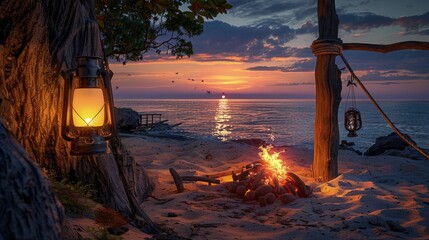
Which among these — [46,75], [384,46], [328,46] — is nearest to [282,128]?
[384,46]

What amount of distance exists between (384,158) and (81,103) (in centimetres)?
1144

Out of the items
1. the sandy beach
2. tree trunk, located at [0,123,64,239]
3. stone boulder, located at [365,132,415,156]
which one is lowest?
stone boulder, located at [365,132,415,156]

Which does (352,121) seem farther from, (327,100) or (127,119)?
(127,119)

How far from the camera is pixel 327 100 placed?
7.33m

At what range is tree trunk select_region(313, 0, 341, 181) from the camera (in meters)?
7.20

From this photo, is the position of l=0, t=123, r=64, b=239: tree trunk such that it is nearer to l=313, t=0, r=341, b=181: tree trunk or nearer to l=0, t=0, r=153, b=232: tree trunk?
l=0, t=0, r=153, b=232: tree trunk

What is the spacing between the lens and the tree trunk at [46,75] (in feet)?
11.8

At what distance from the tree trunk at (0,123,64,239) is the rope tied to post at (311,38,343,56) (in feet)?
20.2

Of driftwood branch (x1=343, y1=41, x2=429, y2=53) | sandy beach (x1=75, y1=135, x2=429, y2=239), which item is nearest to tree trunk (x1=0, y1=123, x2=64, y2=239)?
sandy beach (x1=75, y1=135, x2=429, y2=239)

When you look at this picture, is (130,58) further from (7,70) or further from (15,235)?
(15,235)

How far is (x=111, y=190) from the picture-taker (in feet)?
13.2

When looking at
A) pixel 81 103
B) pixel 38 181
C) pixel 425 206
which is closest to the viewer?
pixel 38 181

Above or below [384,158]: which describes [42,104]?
above

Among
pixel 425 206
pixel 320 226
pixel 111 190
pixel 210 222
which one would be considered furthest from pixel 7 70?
pixel 425 206
